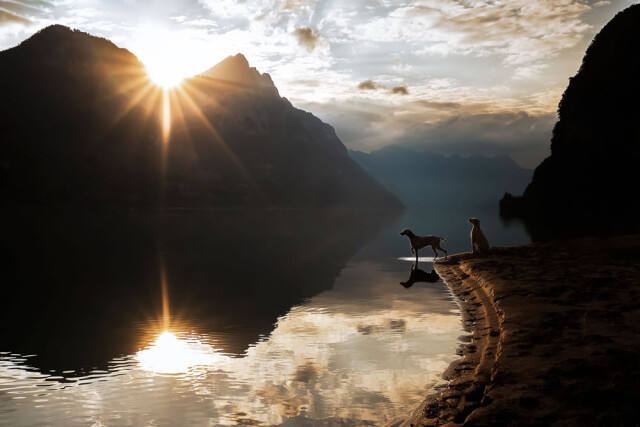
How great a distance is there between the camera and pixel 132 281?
107 ft

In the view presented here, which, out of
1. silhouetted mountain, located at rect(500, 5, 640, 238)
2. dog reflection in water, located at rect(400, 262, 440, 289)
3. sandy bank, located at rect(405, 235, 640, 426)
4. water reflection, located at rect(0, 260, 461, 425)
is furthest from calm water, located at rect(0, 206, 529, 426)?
silhouetted mountain, located at rect(500, 5, 640, 238)

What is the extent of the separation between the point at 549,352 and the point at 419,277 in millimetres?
20843

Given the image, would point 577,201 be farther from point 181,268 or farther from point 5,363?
point 5,363

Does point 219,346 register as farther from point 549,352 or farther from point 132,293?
point 132,293

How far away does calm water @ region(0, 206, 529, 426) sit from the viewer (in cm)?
1150

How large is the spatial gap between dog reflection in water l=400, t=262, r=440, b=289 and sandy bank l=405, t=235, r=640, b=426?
5.55 m

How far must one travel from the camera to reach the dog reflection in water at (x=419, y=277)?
3066 centimetres

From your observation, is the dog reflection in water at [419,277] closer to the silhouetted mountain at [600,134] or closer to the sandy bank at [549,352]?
the sandy bank at [549,352]

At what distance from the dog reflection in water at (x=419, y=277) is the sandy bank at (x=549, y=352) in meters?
5.55

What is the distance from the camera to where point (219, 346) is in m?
17.0

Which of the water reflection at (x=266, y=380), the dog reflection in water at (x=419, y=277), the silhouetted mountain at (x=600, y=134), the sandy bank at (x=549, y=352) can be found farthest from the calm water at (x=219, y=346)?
the silhouetted mountain at (x=600, y=134)

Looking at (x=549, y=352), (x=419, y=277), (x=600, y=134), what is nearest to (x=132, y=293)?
(x=419, y=277)

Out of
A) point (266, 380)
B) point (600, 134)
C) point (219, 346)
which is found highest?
point (600, 134)

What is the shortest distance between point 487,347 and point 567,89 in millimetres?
162581
